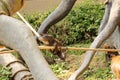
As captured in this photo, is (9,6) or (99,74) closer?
(9,6)

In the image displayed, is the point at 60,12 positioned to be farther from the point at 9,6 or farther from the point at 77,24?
the point at 9,6

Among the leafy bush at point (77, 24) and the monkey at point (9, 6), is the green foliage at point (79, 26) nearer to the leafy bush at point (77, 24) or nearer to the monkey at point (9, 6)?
the leafy bush at point (77, 24)

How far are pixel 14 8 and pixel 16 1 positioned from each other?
0.12ft

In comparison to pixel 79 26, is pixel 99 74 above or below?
below

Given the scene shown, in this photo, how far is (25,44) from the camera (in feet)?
3.86

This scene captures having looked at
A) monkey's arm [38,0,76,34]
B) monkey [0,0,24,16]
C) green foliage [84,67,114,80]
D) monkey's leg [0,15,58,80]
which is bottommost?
green foliage [84,67,114,80]

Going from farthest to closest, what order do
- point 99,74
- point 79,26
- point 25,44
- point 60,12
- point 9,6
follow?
point 79,26 < point 99,74 < point 60,12 < point 9,6 < point 25,44

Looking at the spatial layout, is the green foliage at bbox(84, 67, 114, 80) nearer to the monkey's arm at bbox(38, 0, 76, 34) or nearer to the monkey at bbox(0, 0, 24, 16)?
the monkey's arm at bbox(38, 0, 76, 34)

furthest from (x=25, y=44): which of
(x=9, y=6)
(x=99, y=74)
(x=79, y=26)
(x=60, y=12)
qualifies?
(x=79, y=26)

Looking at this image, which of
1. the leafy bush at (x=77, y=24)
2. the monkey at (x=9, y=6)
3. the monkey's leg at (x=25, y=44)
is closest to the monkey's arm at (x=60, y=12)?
the leafy bush at (x=77, y=24)

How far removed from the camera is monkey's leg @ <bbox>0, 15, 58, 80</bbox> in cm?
113

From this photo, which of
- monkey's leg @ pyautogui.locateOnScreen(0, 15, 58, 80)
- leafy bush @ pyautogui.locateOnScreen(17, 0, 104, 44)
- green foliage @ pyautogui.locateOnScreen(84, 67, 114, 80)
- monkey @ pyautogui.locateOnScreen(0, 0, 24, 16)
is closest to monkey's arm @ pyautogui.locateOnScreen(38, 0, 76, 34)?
green foliage @ pyautogui.locateOnScreen(84, 67, 114, 80)

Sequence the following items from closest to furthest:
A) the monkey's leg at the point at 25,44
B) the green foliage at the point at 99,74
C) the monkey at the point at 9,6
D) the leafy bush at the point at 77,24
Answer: the monkey's leg at the point at 25,44 < the monkey at the point at 9,6 < the green foliage at the point at 99,74 < the leafy bush at the point at 77,24

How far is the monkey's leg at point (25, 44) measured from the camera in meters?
1.13
